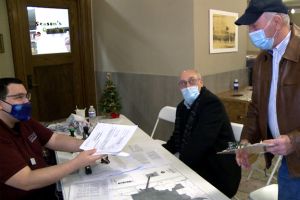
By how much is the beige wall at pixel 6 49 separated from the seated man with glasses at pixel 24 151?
2.10 m

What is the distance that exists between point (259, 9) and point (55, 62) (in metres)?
3.40

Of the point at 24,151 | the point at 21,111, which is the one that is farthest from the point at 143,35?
the point at 24,151

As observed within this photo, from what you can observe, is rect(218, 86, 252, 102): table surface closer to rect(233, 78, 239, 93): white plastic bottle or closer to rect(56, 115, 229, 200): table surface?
rect(233, 78, 239, 93): white plastic bottle

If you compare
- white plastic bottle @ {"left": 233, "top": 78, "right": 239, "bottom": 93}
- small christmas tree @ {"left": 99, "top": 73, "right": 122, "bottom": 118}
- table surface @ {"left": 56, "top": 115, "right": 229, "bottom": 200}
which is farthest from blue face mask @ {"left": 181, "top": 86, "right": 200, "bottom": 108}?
white plastic bottle @ {"left": 233, "top": 78, "right": 239, "bottom": 93}

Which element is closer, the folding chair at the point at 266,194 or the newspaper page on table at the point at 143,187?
the newspaper page on table at the point at 143,187

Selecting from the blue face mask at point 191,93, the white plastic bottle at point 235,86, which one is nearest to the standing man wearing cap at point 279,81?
the blue face mask at point 191,93

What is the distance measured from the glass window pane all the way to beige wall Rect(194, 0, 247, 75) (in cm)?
200

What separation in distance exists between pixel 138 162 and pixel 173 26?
2.04 metres

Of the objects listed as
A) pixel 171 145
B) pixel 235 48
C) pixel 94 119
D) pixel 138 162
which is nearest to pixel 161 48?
pixel 235 48

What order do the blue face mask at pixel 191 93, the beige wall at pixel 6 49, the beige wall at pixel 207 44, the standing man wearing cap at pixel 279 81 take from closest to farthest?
the standing man wearing cap at pixel 279 81 → the blue face mask at pixel 191 93 → the beige wall at pixel 207 44 → the beige wall at pixel 6 49

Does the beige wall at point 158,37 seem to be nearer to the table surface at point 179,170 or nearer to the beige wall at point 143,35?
the beige wall at point 143,35

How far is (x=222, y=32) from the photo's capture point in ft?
11.6

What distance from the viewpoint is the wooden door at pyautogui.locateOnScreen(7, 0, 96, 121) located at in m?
3.73

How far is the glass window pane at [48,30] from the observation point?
388cm
